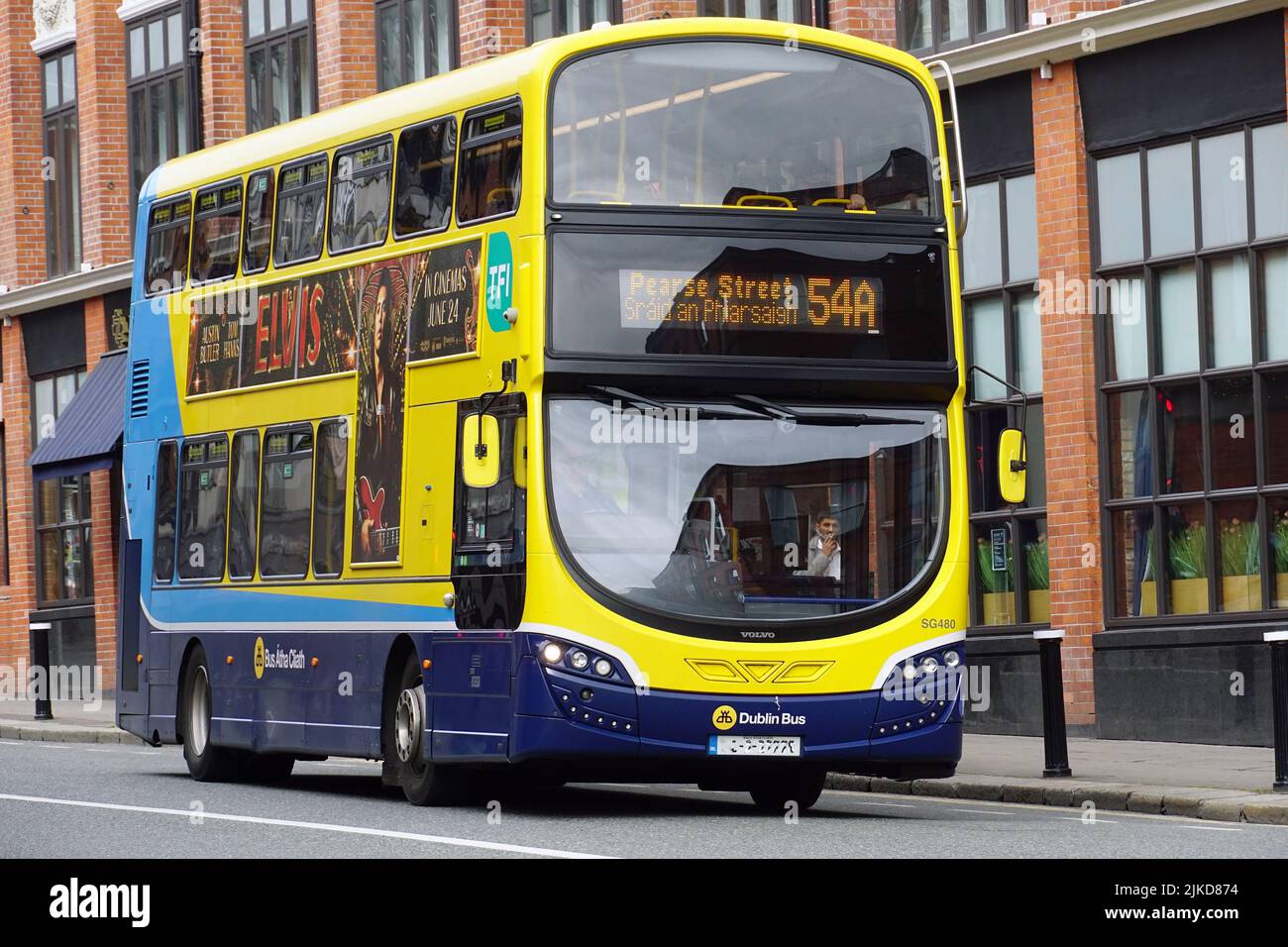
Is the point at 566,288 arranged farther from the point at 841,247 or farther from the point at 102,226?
the point at 102,226

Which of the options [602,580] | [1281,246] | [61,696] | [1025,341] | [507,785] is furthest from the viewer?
[61,696]

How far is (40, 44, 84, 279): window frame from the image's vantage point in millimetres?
37969

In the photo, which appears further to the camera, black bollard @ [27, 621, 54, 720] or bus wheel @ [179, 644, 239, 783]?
black bollard @ [27, 621, 54, 720]

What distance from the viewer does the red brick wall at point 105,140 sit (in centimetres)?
3678

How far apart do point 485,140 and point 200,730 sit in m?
6.35

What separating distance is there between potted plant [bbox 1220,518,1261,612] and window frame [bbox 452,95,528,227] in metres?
7.99

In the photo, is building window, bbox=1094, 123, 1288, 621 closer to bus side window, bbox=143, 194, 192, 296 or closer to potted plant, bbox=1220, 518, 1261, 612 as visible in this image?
potted plant, bbox=1220, 518, 1261, 612

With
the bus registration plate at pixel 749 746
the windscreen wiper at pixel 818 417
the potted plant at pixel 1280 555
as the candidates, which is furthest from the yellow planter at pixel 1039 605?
the bus registration plate at pixel 749 746

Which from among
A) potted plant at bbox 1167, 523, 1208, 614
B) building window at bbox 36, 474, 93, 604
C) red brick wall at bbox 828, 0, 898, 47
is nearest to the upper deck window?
potted plant at bbox 1167, 523, 1208, 614

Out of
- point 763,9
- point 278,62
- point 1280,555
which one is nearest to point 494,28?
point 763,9

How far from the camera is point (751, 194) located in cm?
1466
